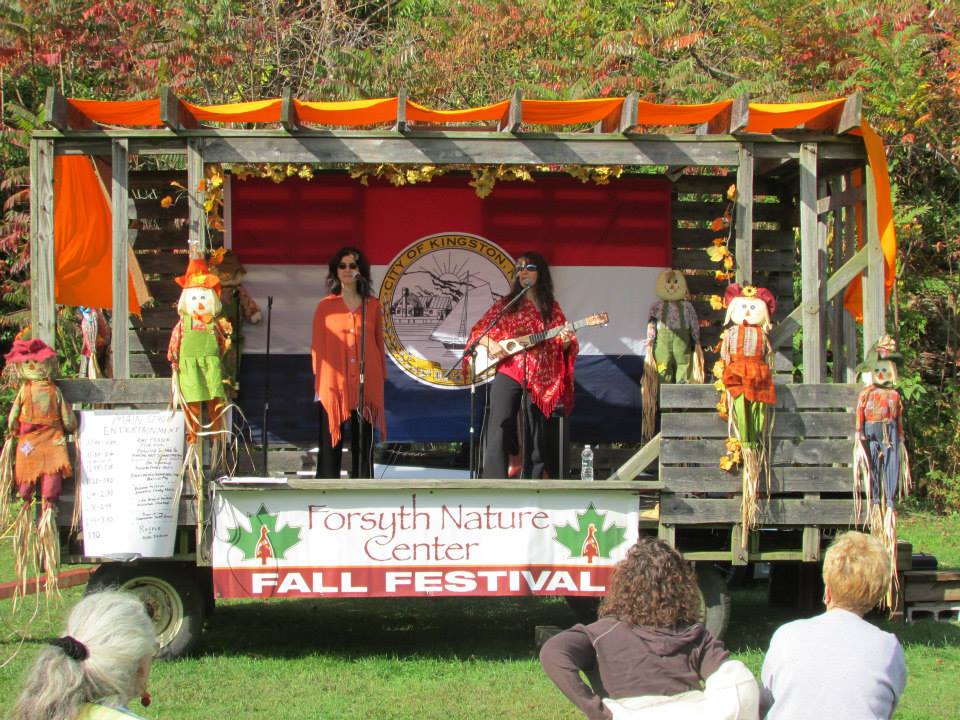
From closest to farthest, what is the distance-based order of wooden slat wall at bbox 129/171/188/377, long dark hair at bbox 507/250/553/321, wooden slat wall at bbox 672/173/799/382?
long dark hair at bbox 507/250/553/321 < wooden slat wall at bbox 129/171/188/377 < wooden slat wall at bbox 672/173/799/382

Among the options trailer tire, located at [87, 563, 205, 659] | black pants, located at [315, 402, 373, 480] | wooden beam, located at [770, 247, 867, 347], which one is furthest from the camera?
black pants, located at [315, 402, 373, 480]

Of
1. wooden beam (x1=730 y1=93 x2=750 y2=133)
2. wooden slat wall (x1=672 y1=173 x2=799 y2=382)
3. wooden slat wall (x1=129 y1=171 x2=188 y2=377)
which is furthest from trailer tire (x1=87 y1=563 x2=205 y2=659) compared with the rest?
wooden slat wall (x1=672 y1=173 x2=799 y2=382)

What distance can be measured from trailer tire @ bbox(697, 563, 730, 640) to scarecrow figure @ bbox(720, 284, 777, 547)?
372 mm

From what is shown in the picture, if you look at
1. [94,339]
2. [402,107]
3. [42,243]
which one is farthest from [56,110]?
[94,339]

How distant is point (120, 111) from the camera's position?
6.82m

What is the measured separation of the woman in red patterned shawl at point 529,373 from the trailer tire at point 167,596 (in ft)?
6.71

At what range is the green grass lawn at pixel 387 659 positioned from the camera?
603 cm

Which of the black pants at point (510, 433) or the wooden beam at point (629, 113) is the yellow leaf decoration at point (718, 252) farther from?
the black pants at point (510, 433)

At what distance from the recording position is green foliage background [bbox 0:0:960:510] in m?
12.0

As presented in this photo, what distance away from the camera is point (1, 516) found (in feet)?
21.3

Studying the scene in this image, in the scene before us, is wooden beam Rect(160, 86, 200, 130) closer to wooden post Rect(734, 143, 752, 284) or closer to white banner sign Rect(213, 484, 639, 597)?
white banner sign Rect(213, 484, 639, 597)

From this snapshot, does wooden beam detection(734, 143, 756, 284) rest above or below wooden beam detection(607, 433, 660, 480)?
above

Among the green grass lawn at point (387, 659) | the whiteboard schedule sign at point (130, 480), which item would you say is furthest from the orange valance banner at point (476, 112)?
the green grass lawn at point (387, 659)

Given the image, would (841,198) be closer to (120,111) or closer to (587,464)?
(587,464)
